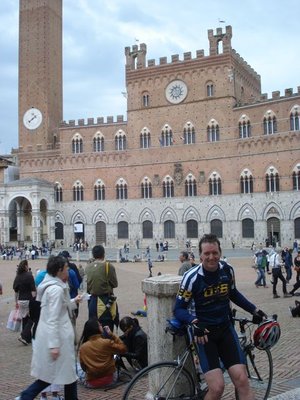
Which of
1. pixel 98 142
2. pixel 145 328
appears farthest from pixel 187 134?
pixel 145 328

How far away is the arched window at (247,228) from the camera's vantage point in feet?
143

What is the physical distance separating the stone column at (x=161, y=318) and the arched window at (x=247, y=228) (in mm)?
39060

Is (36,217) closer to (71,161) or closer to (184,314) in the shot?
(71,161)

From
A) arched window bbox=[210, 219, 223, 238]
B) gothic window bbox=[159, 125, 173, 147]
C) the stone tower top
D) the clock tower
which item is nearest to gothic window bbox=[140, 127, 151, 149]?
gothic window bbox=[159, 125, 173, 147]

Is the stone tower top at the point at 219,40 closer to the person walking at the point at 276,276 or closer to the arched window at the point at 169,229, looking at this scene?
the arched window at the point at 169,229

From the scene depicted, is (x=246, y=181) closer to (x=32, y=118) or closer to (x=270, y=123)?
(x=270, y=123)

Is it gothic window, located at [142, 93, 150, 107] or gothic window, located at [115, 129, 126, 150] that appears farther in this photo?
gothic window, located at [115, 129, 126, 150]

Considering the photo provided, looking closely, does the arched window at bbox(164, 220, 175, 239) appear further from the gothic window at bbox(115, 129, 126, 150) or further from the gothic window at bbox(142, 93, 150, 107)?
the gothic window at bbox(142, 93, 150, 107)

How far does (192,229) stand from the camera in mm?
46250

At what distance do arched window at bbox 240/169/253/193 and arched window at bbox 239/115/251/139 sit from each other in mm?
3185

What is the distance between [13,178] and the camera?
182 feet

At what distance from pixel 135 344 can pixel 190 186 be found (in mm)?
39786

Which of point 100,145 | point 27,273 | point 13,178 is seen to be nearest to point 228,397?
point 27,273

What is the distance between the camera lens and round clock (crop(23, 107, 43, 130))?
173 ft
